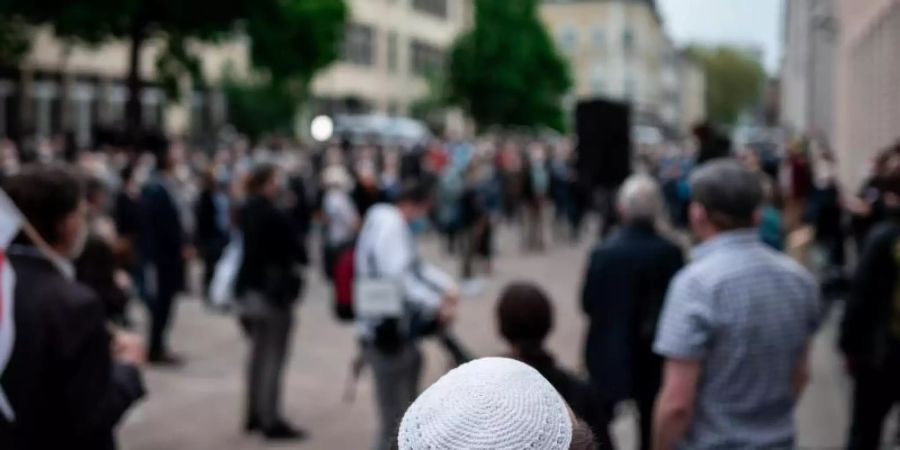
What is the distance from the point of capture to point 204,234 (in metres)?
15.2

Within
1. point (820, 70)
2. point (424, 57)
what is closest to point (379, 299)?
point (820, 70)

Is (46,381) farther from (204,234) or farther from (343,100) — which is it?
(343,100)

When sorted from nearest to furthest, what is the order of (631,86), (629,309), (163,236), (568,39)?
(629,309)
(163,236)
(568,39)
(631,86)

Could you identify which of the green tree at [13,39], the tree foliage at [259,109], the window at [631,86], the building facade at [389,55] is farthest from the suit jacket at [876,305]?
the window at [631,86]

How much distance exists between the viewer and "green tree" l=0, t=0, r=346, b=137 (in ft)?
97.3

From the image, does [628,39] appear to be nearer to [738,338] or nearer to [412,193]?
[412,193]

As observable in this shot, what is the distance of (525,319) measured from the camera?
4.30 m

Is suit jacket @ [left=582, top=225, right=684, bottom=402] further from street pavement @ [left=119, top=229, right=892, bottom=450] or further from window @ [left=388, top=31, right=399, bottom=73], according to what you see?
window @ [left=388, top=31, right=399, bottom=73]

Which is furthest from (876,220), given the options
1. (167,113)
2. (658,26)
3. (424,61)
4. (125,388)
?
(658,26)

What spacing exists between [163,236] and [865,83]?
585 inches

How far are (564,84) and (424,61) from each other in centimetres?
745

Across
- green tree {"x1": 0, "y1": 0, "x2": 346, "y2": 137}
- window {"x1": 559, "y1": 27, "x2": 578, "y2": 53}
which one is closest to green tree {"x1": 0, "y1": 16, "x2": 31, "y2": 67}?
green tree {"x1": 0, "y1": 0, "x2": 346, "y2": 137}

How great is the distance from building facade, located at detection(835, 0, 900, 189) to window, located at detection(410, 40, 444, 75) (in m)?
39.1

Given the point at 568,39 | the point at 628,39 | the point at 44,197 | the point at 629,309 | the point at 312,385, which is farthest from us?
the point at 568,39
